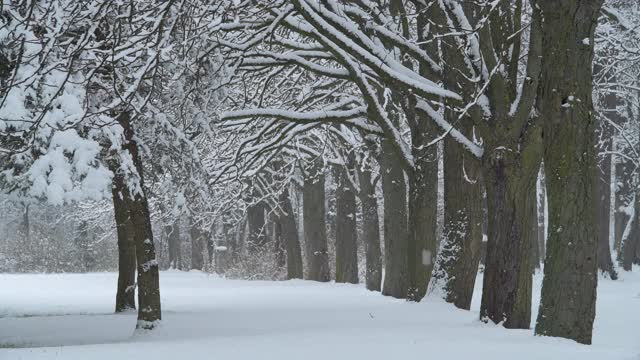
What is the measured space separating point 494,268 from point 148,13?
5580 millimetres

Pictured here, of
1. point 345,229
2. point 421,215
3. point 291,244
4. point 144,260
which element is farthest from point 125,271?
point 291,244

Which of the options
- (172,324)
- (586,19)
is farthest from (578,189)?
(172,324)

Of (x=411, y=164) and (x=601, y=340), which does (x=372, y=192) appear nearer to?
(x=411, y=164)

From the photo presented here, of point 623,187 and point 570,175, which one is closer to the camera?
point 570,175

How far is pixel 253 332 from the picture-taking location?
9.46 m

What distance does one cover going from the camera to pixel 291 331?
9.23 metres

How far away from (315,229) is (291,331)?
47.6 feet

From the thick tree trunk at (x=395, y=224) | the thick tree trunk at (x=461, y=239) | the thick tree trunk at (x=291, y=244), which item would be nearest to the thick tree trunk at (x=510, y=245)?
the thick tree trunk at (x=461, y=239)

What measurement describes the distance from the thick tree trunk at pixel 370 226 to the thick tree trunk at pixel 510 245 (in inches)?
413

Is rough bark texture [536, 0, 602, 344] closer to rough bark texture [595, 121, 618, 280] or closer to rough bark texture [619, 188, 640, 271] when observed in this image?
rough bark texture [595, 121, 618, 280]

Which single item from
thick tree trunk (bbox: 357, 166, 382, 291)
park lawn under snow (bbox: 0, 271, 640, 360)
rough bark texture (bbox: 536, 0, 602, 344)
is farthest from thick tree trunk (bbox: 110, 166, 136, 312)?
rough bark texture (bbox: 536, 0, 602, 344)

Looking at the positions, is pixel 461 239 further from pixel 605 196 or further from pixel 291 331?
pixel 605 196

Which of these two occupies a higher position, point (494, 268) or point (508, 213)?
point (508, 213)

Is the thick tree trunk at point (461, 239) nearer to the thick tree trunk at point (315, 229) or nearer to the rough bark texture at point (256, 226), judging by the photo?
the thick tree trunk at point (315, 229)
